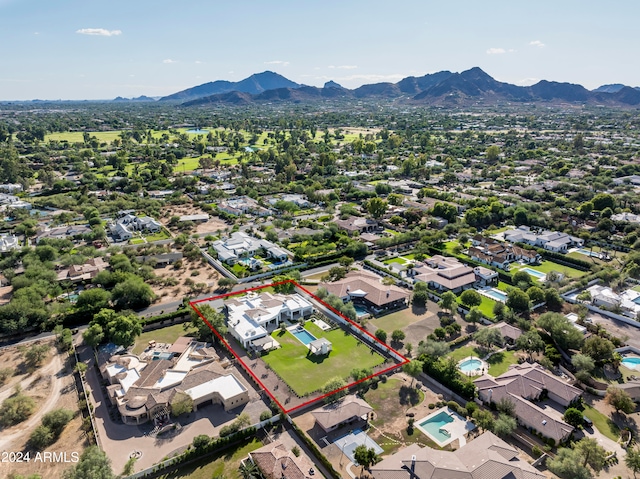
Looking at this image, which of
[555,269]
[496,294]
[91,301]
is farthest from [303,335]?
[555,269]

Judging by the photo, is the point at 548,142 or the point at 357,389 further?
the point at 548,142

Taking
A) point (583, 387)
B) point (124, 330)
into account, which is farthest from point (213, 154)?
point (583, 387)

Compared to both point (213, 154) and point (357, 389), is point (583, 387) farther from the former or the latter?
point (213, 154)

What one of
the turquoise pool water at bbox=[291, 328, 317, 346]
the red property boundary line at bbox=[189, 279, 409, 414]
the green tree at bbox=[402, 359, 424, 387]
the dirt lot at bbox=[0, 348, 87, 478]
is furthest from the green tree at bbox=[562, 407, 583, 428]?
the dirt lot at bbox=[0, 348, 87, 478]

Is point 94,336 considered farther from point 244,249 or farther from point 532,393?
point 532,393

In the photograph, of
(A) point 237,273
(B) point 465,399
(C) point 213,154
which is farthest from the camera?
(C) point 213,154

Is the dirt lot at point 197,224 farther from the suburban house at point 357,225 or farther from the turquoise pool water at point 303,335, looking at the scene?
the turquoise pool water at point 303,335

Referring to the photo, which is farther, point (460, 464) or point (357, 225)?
point (357, 225)

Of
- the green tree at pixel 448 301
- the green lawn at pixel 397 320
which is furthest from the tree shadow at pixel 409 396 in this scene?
the green tree at pixel 448 301
